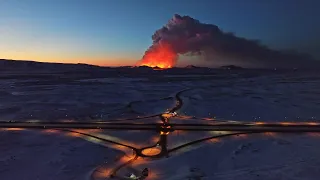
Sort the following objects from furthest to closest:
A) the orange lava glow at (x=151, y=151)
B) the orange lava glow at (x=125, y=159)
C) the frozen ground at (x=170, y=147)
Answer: the orange lava glow at (x=151, y=151)
the orange lava glow at (x=125, y=159)
the frozen ground at (x=170, y=147)

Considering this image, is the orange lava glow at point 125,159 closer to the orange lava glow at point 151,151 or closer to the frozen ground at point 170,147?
the frozen ground at point 170,147

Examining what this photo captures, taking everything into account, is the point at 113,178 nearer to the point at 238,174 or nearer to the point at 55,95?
the point at 238,174

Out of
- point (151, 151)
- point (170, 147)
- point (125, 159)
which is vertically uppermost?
point (170, 147)

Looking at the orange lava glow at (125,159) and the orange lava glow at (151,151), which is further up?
the orange lava glow at (151,151)

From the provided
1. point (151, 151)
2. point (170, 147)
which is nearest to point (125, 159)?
point (151, 151)

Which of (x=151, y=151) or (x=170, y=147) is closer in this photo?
(x=151, y=151)

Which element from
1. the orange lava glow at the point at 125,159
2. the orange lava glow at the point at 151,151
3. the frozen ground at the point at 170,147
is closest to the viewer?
the frozen ground at the point at 170,147

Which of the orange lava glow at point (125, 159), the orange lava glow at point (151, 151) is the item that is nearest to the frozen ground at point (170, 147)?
the orange lava glow at point (125, 159)

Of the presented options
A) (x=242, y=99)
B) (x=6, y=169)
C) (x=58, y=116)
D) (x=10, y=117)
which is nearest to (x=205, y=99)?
(x=242, y=99)

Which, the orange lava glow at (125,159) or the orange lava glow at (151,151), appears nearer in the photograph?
the orange lava glow at (125,159)

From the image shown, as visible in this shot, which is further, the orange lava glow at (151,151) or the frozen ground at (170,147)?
the orange lava glow at (151,151)

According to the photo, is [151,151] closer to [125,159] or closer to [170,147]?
[170,147]

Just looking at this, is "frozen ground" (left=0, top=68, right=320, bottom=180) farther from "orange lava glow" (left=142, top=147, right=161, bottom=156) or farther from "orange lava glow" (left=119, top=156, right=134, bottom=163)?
"orange lava glow" (left=142, top=147, right=161, bottom=156)
